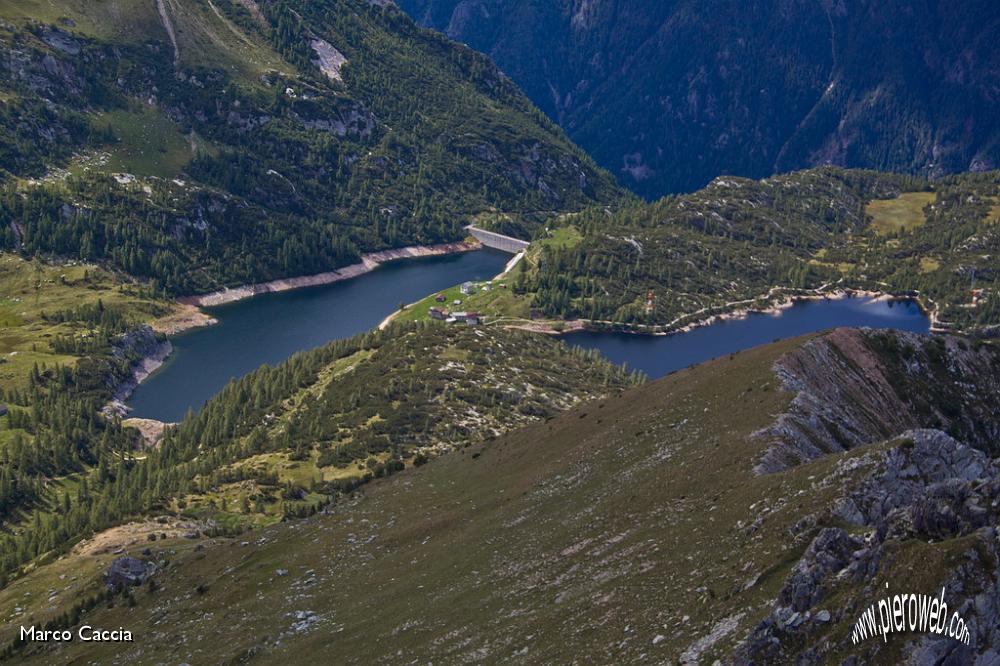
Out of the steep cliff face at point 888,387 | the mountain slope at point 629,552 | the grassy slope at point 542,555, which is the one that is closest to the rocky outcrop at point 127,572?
the mountain slope at point 629,552

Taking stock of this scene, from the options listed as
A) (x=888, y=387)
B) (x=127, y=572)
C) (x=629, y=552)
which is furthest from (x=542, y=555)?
(x=127, y=572)

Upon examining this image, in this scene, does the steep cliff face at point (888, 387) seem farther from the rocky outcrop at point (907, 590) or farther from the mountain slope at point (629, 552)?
the rocky outcrop at point (907, 590)

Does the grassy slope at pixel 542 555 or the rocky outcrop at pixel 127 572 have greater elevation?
the grassy slope at pixel 542 555

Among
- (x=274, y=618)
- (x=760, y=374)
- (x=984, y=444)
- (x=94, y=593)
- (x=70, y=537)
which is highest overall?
(x=760, y=374)

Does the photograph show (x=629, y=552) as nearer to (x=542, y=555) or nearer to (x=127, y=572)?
(x=542, y=555)

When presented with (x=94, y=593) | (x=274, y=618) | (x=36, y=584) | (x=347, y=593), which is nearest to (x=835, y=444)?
(x=347, y=593)

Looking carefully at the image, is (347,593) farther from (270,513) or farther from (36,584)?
(270,513)

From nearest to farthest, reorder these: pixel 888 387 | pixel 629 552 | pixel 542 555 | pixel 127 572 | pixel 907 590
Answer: pixel 907 590 → pixel 629 552 → pixel 542 555 → pixel 888 387 → pixel 127 572
